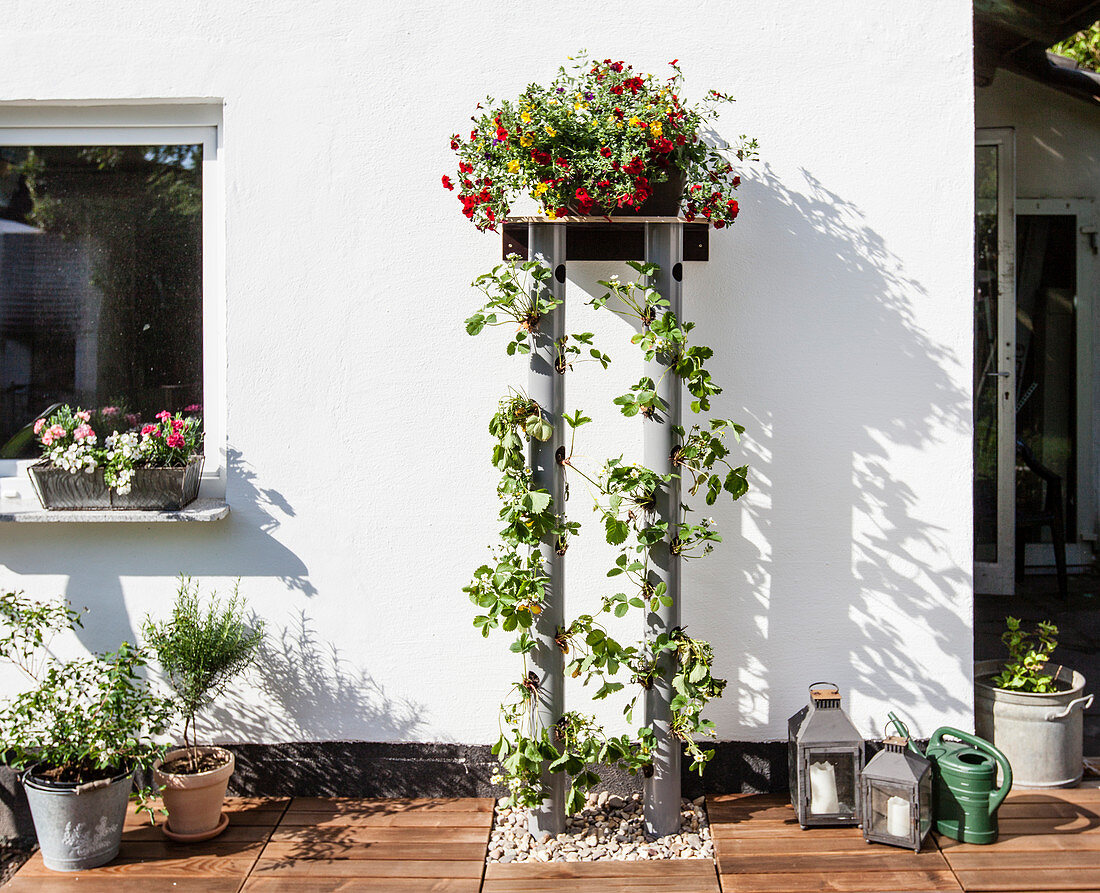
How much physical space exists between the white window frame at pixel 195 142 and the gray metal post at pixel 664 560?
129 cm

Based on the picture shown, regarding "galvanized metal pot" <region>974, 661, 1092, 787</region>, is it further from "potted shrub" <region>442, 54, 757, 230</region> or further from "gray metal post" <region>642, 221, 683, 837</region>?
"potted shrub" <region>442, 54, 757, 230</region>

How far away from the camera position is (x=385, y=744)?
9.86 feet

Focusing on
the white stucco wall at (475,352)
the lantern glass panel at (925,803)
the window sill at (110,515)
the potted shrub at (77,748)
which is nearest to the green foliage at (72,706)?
the potted shrub at (77,748)

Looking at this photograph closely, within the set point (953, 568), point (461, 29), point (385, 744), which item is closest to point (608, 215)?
point (461, 29)

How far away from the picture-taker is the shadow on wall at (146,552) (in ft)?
9.73

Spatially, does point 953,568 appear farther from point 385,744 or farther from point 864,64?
point 385,744

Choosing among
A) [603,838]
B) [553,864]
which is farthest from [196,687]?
[603,838]

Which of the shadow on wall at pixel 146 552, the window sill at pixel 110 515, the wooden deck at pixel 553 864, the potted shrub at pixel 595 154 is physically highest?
the potted shrub at pixel 595 154

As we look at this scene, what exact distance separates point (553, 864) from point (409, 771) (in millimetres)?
578

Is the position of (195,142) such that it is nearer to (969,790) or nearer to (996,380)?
(969,790)

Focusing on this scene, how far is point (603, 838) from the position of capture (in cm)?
276

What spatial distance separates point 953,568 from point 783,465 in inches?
22.6

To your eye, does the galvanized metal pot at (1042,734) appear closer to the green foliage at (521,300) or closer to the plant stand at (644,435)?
the plant stand at (644,435)

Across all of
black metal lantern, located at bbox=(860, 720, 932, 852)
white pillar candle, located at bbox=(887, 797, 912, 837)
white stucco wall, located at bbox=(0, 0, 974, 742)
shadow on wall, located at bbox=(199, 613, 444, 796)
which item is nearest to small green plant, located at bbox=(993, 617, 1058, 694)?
white stucco wall, located at bbox=(0, 0, 974, 742)
